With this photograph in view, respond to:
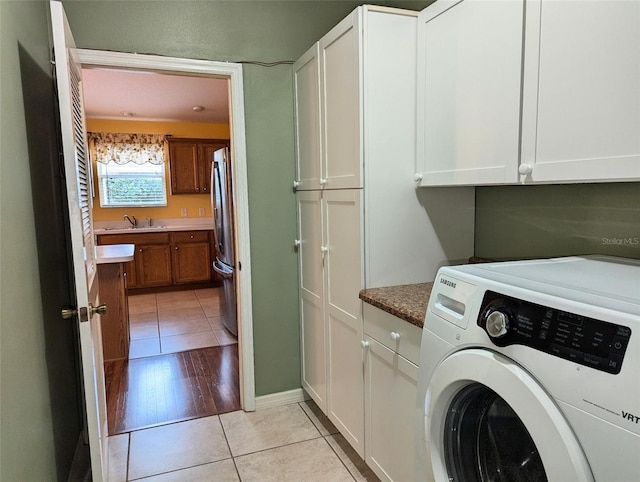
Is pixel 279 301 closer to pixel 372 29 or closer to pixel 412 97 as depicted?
pixel 412 97

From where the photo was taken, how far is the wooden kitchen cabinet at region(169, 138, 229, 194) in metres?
6.23

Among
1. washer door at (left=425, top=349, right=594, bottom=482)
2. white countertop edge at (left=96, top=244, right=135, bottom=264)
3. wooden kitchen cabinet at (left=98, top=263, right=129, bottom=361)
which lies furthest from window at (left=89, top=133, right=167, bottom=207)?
washer door at (left=425, top=349, right=594, bottom=482)

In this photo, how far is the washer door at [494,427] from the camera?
2.68 feet

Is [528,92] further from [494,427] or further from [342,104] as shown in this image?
[494,427]

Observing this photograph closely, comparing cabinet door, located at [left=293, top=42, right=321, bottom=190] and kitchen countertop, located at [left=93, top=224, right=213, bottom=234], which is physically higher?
cabinet door, located at [left=293, top=42, right=321, bottom=190]

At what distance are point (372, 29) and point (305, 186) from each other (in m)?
0.95

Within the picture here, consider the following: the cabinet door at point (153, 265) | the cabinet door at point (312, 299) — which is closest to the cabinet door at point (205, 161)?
the cabinet door at point (153, 265)

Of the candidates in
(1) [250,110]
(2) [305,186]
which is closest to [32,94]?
(1) [250,110]

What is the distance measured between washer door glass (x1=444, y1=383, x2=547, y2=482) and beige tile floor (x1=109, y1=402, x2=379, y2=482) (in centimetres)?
102

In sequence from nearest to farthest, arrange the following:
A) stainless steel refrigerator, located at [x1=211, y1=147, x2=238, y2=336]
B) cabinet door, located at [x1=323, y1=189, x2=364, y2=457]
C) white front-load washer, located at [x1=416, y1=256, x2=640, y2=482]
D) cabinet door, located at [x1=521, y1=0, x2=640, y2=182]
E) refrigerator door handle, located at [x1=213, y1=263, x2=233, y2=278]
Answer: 1. white front-load washer, located at [x1=416, y1=256, x2=640, y2=482]
2. cabinet door, located at [x1=521, y1=0, x2=640, y2=182]
3. cabinet door, located at [x1=323, y1=189, x2=364, y2=457]
4. stainless steel refrigerator, located at [x1=211, y1=147, x2=238, y2=336]
5. refrigerator door handle, located at [x1=213, y1=263, x2=233, y2=278]

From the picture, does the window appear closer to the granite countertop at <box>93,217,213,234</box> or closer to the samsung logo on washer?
the granite countertop at <box>93,217,213,234</box>

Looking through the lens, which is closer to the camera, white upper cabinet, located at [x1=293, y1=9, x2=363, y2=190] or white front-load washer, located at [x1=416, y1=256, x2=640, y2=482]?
white front-load washer, located at [x1=416, y1=256, x2=640, y2=482]

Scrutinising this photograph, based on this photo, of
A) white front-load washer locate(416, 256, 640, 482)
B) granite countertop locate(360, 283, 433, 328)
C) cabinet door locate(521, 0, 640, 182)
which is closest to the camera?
white front-load washer locate(416, 256, 640, 482)

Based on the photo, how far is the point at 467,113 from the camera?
163cm
